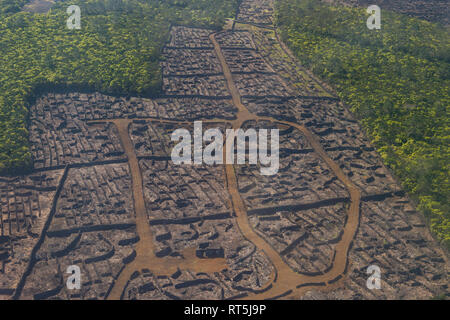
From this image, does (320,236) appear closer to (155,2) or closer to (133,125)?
(133,125)

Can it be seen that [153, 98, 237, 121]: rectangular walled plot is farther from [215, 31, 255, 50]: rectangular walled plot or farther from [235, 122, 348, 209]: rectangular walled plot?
[215, 31, 255, 50]: rectangular walled plot

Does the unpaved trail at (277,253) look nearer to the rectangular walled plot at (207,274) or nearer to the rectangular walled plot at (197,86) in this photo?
the rectangular walled plot at (207,274)

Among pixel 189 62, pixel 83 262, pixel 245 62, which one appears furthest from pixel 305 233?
pixel 189 62

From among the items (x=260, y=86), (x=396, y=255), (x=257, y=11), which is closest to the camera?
(x=396, y=255)

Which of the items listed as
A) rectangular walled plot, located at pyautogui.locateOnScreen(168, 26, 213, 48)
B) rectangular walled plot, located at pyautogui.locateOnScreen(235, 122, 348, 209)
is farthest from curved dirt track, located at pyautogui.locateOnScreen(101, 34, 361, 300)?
rectangular walled plot, located at pyautogui.locateOnScreen(168, 26, 213, 48)

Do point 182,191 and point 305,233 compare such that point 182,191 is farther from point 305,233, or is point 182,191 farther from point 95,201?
point 305,233

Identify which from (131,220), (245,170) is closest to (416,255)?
(245,170)
